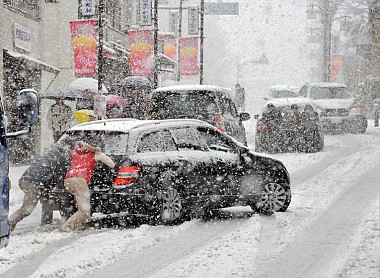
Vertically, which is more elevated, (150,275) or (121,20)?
(121,20)

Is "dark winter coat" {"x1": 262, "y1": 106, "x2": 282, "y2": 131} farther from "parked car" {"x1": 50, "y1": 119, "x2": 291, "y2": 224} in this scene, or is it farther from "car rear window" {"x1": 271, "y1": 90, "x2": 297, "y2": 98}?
→ "car rear window" {"x1": 271, "y1": 90, "x2": 297, "y2": 98}

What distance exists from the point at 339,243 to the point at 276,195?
9.35ft

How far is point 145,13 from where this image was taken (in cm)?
3266

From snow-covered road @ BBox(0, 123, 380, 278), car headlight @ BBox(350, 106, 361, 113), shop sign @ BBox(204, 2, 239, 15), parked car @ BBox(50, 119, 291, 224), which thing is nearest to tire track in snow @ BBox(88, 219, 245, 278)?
snow-covered road @ BBox(0, 123, 380, 278)

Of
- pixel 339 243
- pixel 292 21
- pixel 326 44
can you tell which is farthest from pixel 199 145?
pixel 292 21

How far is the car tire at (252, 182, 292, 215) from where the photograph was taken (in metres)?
12.0

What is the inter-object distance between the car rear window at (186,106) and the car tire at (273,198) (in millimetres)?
4971

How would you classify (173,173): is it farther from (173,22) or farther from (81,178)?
(173,22)

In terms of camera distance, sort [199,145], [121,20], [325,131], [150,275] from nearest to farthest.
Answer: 1. [150,275]
2. [199,145]
3. [325,131]
4. [121,20]

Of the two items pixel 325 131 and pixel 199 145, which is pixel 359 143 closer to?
pixel 325 131

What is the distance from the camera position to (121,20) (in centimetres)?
3909

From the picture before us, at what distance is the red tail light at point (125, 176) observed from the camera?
33.8ft

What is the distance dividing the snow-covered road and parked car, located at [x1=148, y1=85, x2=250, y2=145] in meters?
3.88

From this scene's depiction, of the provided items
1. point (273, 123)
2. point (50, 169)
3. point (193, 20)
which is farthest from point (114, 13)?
point (50, 169)
